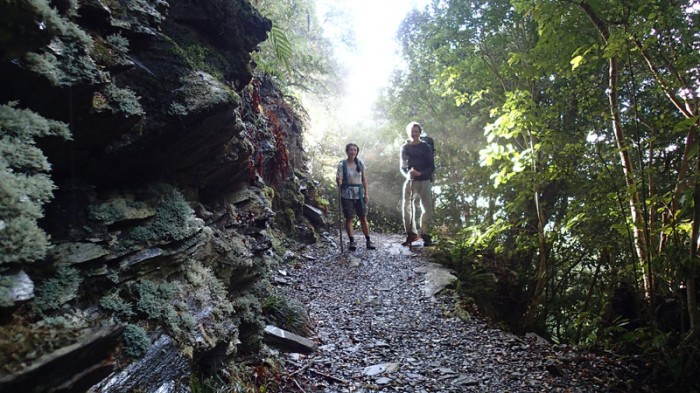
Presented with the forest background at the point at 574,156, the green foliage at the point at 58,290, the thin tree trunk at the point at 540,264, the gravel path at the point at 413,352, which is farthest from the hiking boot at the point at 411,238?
the green foliage at the point at 58,290

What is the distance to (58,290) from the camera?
2244mm

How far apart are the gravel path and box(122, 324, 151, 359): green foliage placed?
1734mm

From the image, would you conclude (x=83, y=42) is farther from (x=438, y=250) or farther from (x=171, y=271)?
(x=438, y=250)

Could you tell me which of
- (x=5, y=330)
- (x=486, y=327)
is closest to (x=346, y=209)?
(x=486, y=327)

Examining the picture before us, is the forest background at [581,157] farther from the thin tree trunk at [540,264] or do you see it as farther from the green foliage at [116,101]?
the green foliage at [116,101]

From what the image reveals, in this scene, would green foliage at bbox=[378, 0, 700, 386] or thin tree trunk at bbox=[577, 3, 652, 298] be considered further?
thin tree trunk at bbox=[577, 3, 652, 298]

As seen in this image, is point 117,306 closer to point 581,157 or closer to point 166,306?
point 166,306

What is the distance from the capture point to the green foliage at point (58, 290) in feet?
6.90

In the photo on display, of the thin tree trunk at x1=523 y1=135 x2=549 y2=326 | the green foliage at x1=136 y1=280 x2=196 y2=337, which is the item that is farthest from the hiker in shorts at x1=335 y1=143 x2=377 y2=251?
the green foliage at x1=136 y1=280 x2=196 y2=337

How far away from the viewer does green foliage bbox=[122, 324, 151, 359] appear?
2529mm

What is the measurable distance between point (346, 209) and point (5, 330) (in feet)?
24.4

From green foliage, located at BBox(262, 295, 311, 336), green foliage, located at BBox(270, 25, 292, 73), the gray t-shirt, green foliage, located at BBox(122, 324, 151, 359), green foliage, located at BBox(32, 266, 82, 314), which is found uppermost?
green foliage, located at BBox(270, 25, 292, 73)

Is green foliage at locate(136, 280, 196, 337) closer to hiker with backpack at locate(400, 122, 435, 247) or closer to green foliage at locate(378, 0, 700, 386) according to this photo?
green foliage at locate(378, 0, 700, 386)

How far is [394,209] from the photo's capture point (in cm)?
1627
